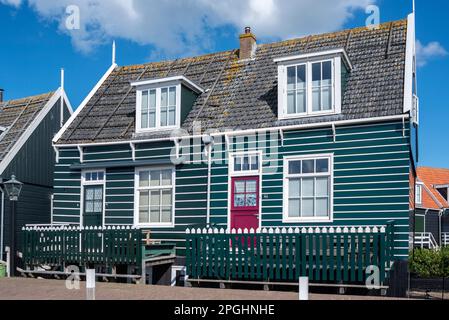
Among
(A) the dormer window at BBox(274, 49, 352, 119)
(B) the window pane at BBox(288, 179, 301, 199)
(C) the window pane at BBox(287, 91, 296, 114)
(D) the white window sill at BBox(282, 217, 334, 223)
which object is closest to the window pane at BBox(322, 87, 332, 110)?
(A) the dormer window at BBox(274, 49, 352, 119)

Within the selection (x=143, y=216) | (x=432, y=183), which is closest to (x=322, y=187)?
(x=143, y=216)

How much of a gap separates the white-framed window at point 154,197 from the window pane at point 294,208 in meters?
3.90

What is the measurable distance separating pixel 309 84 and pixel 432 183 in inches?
1149

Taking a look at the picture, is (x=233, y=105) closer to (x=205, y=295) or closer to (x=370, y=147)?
(x=370, y=147)

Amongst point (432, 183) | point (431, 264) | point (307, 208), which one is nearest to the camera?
point (307, 208)

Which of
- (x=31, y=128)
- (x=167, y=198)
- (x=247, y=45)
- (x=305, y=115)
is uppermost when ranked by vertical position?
(x=247, y=45)

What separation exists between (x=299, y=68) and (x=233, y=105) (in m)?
2.67

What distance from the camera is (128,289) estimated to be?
43.9 ft

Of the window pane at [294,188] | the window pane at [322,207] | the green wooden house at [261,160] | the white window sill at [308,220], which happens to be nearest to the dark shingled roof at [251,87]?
the green wooden house at [261,160]

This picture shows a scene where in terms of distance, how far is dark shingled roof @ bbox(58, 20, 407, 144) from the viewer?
15.5 metres

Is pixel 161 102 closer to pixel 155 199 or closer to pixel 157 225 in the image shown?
pixel 155 199

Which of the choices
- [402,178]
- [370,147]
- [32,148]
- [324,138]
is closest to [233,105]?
[324,138]

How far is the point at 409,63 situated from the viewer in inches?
606

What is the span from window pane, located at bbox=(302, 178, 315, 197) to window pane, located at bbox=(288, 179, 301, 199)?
0.16m
